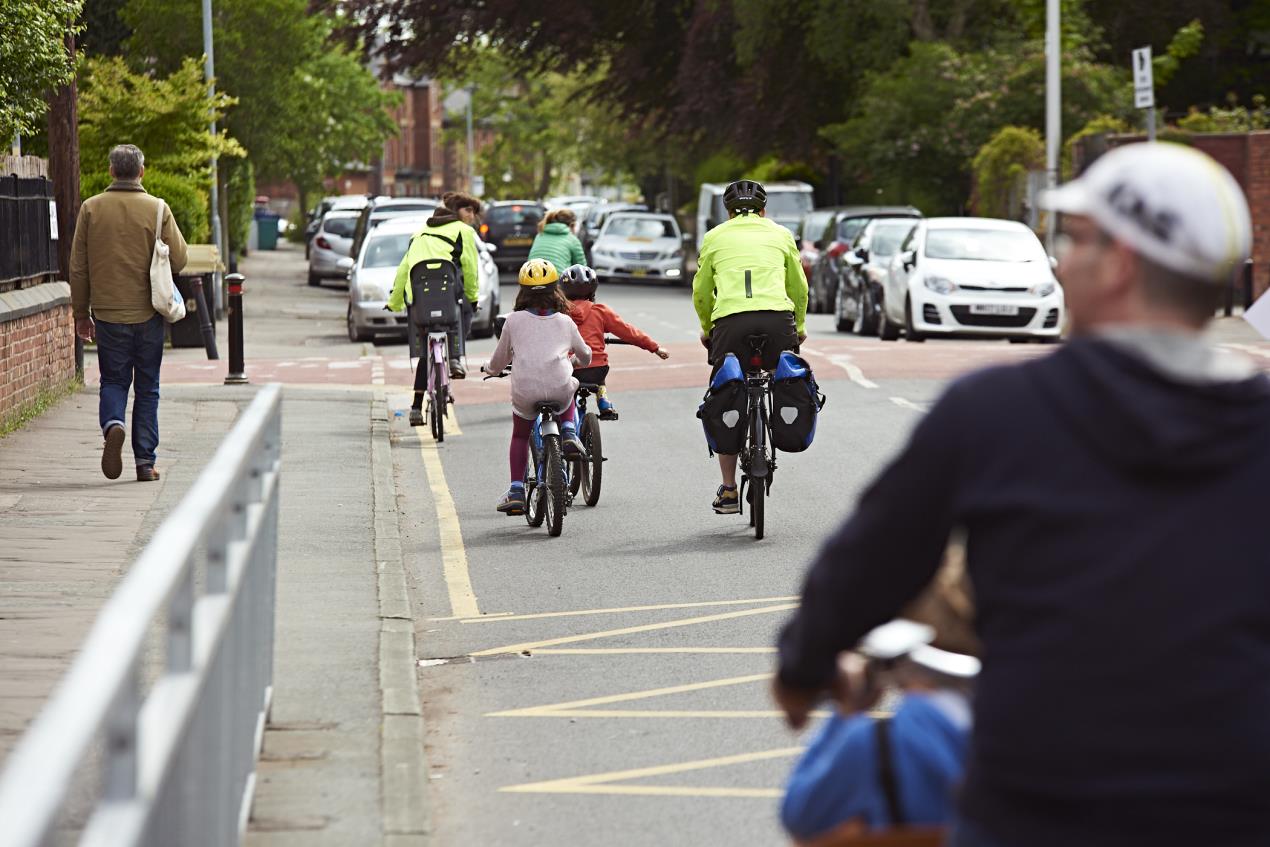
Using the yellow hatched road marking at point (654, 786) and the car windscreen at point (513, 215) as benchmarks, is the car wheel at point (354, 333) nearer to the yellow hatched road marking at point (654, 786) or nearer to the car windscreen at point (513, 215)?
the car windscreen at point (513, 215)

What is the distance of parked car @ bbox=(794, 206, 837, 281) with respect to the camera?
3659 cm

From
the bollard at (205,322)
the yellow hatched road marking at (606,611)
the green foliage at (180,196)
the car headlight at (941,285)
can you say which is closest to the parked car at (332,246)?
the green foliage at (180,196)

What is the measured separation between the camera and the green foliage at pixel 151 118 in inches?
1190

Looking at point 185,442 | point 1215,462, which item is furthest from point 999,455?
point 185,442

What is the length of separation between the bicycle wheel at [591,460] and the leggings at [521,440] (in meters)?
0.26

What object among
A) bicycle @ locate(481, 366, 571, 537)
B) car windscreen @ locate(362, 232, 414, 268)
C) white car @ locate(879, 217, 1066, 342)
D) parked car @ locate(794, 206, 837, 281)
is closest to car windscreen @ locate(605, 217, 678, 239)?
parked car @ locate(794, 206, 837, 281)

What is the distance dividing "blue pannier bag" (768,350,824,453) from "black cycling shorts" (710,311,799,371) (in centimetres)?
7

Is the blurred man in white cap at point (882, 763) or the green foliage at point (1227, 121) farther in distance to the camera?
the green foliage at point (1227, 121)

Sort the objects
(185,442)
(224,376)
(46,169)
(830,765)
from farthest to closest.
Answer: (224,376)
(46,169)
(185,442)
(830,765)

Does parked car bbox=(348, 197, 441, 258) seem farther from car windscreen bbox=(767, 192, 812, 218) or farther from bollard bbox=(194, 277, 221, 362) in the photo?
bollard bbox=(194, 277, 221, 362)

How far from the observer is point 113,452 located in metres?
Answer: 12.7

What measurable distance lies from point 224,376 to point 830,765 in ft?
Answer: 64.8

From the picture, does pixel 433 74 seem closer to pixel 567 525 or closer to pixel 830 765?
pixel 567 525

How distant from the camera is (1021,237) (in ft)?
86.4
